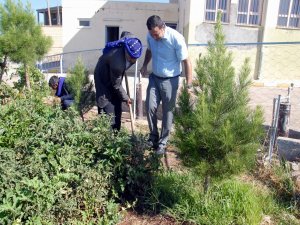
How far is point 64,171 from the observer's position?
2.66m

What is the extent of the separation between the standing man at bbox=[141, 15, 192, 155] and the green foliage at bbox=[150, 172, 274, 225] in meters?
0.58

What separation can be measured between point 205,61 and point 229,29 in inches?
461

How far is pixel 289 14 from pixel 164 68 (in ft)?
38.8

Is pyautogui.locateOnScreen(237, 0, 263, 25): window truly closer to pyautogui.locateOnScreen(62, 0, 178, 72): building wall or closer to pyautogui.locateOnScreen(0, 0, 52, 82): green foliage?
pyautogui.locateOnScreen(62, 0, 178, 72): building wall

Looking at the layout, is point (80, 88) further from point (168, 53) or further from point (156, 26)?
point (156, 26)

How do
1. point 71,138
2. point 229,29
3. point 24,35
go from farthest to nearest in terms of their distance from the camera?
1. point 229,29
2. point 24,35
3. point 71,138

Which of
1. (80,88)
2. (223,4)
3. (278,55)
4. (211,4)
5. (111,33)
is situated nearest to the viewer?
(80,88)

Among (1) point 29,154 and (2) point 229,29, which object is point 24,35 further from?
(2) point 229,29

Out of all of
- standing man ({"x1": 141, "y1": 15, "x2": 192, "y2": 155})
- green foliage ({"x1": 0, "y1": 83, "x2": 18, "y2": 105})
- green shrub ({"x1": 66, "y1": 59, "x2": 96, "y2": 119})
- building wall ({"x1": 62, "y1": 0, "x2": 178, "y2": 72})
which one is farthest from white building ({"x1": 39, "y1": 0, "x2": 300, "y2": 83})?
standing man ({"x1": 141, "y1": 15, "x2": 192, "y2": 155})

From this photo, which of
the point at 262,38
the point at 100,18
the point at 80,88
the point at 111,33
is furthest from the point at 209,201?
the point at 111,33

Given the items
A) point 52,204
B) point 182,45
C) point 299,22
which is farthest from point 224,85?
point 299,22

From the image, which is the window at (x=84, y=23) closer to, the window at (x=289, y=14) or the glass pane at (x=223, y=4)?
the glass pane at (x=223, y=4)

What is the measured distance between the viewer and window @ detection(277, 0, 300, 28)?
13284 mm

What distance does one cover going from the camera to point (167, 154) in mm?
4004
